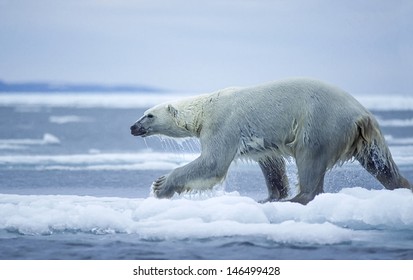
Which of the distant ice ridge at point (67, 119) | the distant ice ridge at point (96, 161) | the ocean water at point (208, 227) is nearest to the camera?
the ocean water at point (208, 227)

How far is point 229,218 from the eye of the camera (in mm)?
7246

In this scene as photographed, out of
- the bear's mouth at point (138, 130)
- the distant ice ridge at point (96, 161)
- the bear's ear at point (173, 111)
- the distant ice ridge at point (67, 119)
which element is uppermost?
the bear's ear at point (173, 111)

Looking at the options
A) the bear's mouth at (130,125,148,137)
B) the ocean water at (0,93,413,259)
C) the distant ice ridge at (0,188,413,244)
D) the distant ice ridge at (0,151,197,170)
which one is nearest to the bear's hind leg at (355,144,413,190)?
the ocean water at (0,93,413,259)

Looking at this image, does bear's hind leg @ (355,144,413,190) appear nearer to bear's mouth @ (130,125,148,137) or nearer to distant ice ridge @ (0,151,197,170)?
bear's mouth @ (130,125,148,137)

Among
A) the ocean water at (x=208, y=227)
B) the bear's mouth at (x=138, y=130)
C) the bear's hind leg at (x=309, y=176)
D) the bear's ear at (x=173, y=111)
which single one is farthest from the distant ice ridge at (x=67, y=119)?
the bear's hind leg at (x=309, y=176)

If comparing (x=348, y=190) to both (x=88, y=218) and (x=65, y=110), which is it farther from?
(x=65, y=110)

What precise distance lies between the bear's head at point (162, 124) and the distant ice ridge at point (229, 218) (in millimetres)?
967

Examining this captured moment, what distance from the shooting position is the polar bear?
25.1 feet

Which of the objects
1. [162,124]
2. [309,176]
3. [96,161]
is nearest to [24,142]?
[96,161]

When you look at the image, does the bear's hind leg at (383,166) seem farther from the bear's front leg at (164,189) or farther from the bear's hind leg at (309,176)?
the bear's front leg at (164,189)

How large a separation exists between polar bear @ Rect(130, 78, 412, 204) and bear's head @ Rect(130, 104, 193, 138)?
12 cm

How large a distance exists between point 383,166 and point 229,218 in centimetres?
172

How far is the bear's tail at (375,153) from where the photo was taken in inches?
303

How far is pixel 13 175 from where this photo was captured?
34.3 feet
